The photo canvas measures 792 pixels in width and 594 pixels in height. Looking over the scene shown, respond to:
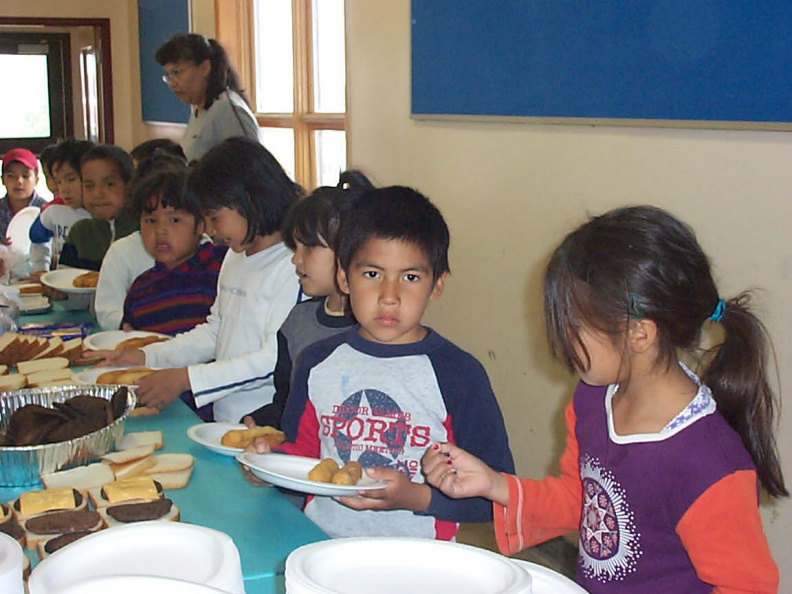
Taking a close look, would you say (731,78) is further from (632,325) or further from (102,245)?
(102,245)

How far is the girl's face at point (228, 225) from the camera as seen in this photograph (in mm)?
2355

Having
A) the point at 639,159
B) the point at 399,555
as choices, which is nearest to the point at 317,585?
the point at 399,555

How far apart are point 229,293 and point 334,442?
954mm

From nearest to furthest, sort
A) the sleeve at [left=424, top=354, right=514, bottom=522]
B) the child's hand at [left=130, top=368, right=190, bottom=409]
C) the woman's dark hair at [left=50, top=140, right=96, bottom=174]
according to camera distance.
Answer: the sleeve at [left=424, top=354, right=514, bottom=522]
the child's hand at [left=130, top=368, right=190, bottom=409]
the woman's dark hair at [left=50, top=140, right=96, bottom=174]

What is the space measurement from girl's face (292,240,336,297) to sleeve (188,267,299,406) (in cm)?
31

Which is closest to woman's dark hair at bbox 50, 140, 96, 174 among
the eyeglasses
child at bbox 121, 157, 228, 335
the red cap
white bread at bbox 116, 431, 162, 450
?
the eyeglasses

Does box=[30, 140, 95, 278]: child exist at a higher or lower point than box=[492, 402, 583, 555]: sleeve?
higher

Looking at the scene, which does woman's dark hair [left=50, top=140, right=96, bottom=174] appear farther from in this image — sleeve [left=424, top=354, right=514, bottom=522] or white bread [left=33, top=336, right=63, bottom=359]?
sleeve [left=424, top=354, right=514, bottom=522]

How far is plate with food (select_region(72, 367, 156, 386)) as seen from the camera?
2.13m

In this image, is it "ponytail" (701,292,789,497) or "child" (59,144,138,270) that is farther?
"child" (59,144,138,270)

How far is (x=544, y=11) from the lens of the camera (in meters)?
2.87

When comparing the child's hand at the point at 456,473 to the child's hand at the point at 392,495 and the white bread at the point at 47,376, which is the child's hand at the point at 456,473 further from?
Result: the white bread at the point at 47,376

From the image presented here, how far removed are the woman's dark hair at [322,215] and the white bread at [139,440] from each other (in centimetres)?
51

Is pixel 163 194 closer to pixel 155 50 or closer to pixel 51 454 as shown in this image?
pixel 51 454
